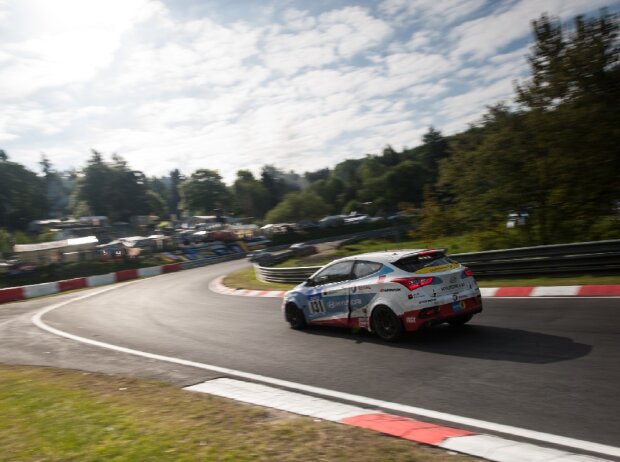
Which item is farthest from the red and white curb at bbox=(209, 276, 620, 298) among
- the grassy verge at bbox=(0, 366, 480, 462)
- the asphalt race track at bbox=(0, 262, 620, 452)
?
the grassy verge at bbox=(0, 366, 480, 462)

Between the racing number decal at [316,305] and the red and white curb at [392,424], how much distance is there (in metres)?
3.12

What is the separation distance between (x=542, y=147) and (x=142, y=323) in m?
13.9

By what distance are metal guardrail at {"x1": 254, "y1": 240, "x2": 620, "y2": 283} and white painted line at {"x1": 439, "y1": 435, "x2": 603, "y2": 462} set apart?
30.5 ft

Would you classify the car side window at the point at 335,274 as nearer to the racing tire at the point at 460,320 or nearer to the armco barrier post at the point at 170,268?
the racing tire at the point at 460,320

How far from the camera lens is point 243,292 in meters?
19.8

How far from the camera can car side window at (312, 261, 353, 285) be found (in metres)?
9.22

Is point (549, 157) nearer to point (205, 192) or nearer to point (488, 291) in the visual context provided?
point (488, 291)

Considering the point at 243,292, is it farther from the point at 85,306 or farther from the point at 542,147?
the point at 542,147

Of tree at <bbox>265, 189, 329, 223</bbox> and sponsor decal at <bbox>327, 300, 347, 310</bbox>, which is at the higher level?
tree at <bbox>265, 189, 329, 223</bbox>

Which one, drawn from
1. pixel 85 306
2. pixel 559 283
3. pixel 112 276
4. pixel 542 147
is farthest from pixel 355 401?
pixel 112 276

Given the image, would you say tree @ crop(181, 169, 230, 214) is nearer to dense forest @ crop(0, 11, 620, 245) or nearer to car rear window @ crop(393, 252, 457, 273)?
dense forest @ crop(0, 11, 620, 245)

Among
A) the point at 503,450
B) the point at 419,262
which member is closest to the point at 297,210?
the point at 419,262

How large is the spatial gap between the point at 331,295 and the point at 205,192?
10460 cm

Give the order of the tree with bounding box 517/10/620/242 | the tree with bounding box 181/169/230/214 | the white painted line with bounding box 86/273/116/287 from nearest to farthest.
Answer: the tree with bounding box 517/10/620/242 < the white painted line with bounding box 86/273/116/287 < the tree with bounding box 181/169/230/214
